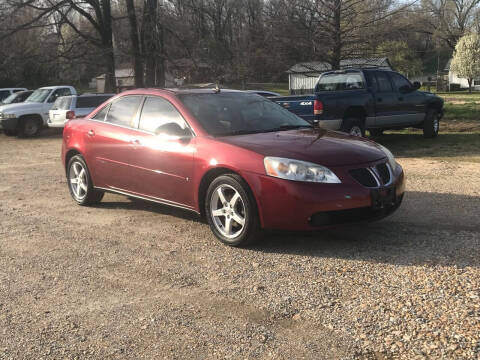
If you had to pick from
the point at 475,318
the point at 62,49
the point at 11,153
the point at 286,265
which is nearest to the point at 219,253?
the point at 286,265

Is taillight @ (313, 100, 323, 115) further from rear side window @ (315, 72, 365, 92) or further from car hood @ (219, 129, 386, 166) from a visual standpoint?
car hood @ (219, 129, 386, 166)

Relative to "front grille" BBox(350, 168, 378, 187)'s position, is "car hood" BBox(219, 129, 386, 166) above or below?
above

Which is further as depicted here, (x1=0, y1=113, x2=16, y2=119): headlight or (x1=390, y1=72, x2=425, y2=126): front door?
(x1=0, y1=113, x2=16, y2=119): headlight

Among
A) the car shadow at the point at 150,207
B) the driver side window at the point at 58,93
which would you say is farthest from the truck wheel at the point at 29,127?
the car shadow at the point at 150,207

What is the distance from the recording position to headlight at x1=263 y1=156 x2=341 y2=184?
4.73 meters

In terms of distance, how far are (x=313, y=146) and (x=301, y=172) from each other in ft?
1.54

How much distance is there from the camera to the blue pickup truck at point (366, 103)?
→ 1168 cm

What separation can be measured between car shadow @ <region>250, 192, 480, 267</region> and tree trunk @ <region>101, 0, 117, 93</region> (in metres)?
23.0

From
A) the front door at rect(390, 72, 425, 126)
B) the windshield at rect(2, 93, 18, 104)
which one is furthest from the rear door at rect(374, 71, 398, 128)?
the windshield at rect(2, 93, 18, 104)

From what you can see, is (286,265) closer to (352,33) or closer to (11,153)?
(11,153)

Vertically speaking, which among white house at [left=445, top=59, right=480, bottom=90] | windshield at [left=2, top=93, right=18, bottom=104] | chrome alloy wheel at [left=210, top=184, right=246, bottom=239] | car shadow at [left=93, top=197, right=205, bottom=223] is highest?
white house at [left=445, top=59, right=480, bottom=90]

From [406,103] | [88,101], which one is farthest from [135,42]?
[406,103]

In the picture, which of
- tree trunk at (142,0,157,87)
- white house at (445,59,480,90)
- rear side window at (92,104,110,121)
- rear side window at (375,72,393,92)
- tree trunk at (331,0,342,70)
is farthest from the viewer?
white house at (445,59,480,90)

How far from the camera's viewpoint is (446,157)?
1096cm
